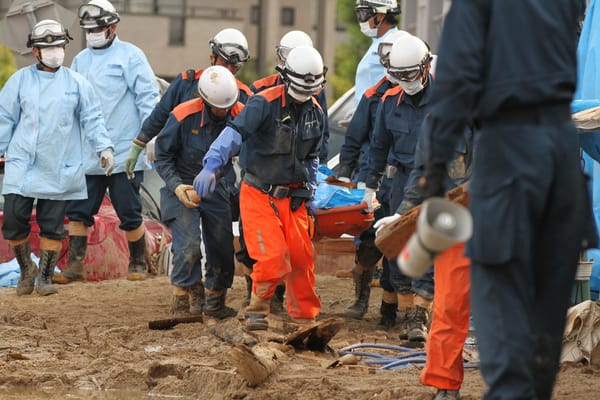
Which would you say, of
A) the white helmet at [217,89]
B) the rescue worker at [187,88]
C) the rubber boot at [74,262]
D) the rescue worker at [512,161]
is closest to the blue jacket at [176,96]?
the rescue worker at [187,88]

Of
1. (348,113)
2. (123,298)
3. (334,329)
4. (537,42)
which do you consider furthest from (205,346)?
(348,113)

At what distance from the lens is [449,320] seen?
7.12 metres

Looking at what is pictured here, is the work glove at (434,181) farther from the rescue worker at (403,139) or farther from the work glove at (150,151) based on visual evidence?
the work glove at (150,151)

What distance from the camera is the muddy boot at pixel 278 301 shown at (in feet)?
37.3

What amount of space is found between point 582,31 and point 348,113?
640 cm

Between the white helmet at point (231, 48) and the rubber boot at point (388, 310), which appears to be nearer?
the rubber boot at point (388, 310)

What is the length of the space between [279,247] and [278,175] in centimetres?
51

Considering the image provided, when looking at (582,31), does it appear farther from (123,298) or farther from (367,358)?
(123,298)

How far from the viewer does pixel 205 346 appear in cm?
954

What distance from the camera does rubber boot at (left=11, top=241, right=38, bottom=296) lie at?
40.4 ft

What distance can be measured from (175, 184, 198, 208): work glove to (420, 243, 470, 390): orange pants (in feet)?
12.0

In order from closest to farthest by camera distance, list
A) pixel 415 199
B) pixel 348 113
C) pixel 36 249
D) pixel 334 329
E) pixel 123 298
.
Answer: pixel 415 199 < pixel 334 329 < pixel 123 298 < pixel 36 249 < pixel 348 113

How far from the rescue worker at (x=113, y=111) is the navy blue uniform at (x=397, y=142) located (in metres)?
3.16

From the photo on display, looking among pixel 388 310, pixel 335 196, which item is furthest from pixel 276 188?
pixel 388 310
